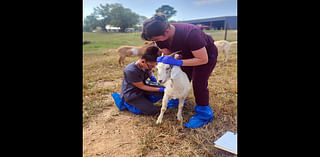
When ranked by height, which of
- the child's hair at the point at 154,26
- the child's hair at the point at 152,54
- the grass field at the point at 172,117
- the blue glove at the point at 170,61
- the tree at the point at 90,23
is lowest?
the grass field at the point at 172,117

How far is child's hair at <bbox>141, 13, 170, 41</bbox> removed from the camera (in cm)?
96

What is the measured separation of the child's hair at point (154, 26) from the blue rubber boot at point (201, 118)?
2.44 ft

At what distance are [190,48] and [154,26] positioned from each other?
0.29 meters

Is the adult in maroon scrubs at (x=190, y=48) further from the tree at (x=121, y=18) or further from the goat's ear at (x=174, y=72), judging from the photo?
the tree at (x=121, y=18)

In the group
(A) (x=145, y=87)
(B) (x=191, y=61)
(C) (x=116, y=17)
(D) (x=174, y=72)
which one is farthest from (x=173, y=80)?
(C) (x=116, y=17)

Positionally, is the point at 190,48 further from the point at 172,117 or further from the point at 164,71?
the point at 172,117

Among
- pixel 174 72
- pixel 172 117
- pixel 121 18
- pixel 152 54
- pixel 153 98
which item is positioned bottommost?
pixel 172 117

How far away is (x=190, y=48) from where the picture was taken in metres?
1.12

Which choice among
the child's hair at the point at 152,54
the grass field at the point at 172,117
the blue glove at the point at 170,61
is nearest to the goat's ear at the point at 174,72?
the blue glove at the point at 170,61

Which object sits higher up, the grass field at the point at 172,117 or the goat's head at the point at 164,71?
the goat's head at the point at 164,71

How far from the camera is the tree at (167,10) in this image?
43.5 inches
